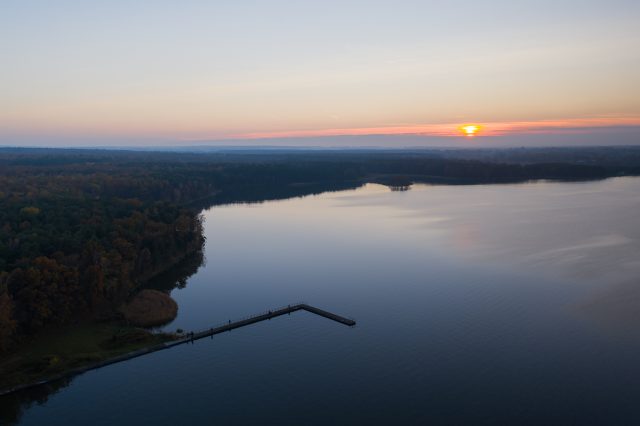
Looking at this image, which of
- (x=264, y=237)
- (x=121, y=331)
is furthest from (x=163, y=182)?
(x=121, y=331)

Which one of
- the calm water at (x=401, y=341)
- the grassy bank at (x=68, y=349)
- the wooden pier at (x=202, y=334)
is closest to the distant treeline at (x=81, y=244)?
the grassy bank at (x=68, y=349)

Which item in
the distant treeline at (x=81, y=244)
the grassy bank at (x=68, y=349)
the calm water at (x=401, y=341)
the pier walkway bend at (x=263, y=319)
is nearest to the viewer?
the calm water at (x=401, y=341)

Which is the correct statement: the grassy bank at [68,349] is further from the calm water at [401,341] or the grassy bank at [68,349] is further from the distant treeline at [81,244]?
the calm water at [401,341]

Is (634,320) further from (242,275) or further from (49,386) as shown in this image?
(49,386)

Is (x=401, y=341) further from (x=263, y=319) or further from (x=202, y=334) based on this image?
(x=202, y=334)

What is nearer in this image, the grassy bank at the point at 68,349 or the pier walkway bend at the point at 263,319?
the grassy bank at the point at 68,349

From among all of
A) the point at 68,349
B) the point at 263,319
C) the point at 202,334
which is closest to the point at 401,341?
the point at 263,319

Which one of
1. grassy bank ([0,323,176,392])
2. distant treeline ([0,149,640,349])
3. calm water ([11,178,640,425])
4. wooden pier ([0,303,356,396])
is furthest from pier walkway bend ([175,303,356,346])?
distant treeline ([0,149,640,349])
